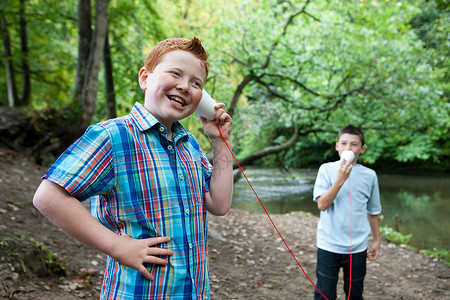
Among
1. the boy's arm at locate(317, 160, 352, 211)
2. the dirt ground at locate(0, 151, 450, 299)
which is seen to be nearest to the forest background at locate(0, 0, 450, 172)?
the dirt ground at locate(0, 151, 450, 299)

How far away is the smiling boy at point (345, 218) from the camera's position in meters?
2.85

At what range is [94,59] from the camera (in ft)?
22.9

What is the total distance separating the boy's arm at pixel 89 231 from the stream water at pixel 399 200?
789 centimetres

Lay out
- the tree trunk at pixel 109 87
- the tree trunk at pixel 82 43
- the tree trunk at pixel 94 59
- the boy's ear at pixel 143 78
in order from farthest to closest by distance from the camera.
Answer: the tree trunk at pixel 109 87
the tree trunk at pixel 82 43
the tree trunk at pixel 94 59
the boy's ear at pixel 143 78

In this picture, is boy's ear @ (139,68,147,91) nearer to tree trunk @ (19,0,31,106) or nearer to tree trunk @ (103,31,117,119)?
tree trunk @ (103,31,117,119)

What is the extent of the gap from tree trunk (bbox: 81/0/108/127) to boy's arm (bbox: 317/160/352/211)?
224 inches

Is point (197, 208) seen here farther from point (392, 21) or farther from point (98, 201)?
point (392, 21)

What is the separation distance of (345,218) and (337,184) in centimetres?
34

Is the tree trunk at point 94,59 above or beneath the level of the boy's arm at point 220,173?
above

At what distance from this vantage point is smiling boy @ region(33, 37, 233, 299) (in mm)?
1091

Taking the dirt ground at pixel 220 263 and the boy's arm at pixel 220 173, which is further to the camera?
the dirt ground at pixel 220 263

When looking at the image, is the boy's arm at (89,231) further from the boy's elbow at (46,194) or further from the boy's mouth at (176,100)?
the boy's mouth at (176,100)

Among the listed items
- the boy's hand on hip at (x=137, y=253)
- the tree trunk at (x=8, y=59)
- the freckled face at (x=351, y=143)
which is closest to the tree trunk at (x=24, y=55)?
the tree trunk at (x=8, y=59)

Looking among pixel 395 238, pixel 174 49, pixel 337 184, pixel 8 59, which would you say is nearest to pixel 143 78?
pixel 174 49
